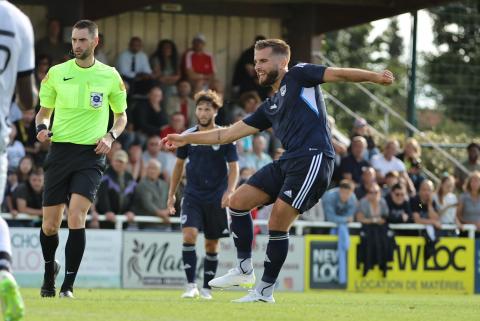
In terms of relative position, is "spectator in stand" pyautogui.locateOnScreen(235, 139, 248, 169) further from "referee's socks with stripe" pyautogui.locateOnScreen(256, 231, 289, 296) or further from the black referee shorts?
"referee's socks with stripe" pyautogui.locateOnScreen(256, 231, 289, 296)

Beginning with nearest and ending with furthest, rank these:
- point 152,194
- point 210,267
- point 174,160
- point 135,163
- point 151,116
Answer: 1. point 210,267
2. point 152,194
3. point 135,163
4. point 174,160
5. point 151,116

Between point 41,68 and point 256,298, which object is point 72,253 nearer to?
point 256,298

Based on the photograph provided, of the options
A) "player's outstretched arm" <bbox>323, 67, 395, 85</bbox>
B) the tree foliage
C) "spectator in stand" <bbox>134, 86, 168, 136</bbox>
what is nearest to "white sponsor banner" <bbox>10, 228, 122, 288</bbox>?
"spectator in stand" <bbox>134, 86, 168, 136</bbox>

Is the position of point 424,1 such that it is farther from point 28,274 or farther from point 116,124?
point 116,124

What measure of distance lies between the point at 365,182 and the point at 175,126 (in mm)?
3326

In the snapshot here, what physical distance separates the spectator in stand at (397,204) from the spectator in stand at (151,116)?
4030 mm

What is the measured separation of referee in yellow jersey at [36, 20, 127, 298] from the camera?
1211 centimetres

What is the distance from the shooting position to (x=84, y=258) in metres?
19.6

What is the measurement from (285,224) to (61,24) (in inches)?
509

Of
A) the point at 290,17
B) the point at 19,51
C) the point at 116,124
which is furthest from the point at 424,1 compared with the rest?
the point at 19,51

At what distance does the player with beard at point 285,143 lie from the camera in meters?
11.3

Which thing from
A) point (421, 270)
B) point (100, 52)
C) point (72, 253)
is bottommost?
point (421, 270)

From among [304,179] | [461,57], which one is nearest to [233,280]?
[304,179]

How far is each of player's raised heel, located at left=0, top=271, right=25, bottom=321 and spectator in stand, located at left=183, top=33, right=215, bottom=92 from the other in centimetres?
1567
